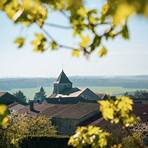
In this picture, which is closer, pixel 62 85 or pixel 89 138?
pixel 89 138

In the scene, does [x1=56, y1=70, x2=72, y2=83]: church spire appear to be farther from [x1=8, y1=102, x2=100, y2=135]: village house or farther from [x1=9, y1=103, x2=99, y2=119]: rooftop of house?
[x1=8, y1=102, x2=100, y2=135]: village house

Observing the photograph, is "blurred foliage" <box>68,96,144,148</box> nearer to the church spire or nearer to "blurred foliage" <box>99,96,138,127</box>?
"blurred foliage" <box>99,96,138,127</box>

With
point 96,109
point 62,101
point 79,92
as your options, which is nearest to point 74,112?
point 96,109

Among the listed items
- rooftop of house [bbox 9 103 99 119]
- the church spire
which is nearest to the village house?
rooftop of house [bbox 9 103 99 119]

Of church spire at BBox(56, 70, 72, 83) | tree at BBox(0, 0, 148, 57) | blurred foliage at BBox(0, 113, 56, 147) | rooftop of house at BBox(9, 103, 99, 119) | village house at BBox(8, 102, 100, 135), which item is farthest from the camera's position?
church spire at BBox(56, 70, 72, 83)

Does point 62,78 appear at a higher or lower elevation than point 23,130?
higher

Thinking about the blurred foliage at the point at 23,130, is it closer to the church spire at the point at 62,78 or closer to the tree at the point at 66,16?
the tree at the point at 66,16

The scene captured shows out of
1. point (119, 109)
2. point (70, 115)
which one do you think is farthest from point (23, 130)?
point (119, 109)

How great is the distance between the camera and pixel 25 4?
2.42 meters

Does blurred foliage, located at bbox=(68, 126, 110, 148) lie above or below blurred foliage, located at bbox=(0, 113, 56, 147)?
above

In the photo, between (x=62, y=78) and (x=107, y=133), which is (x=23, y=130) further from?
(x=62, y=78)

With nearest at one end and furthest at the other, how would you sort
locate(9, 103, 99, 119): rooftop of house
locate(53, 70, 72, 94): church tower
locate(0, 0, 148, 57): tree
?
locate(0, 0, 148, 57): tree
locate(9, 103, 99, 119): rooftop of house
locate(53, 70, 72, 94): church tower

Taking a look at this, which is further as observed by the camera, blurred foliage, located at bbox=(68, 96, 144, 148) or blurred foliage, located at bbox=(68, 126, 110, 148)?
blurred foliage, located at bbox=(68, 126, 110, 148)

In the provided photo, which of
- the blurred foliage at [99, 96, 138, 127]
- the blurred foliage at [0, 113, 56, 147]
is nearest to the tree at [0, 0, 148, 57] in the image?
the blurred foliage at [99, 96, 138, 127]
